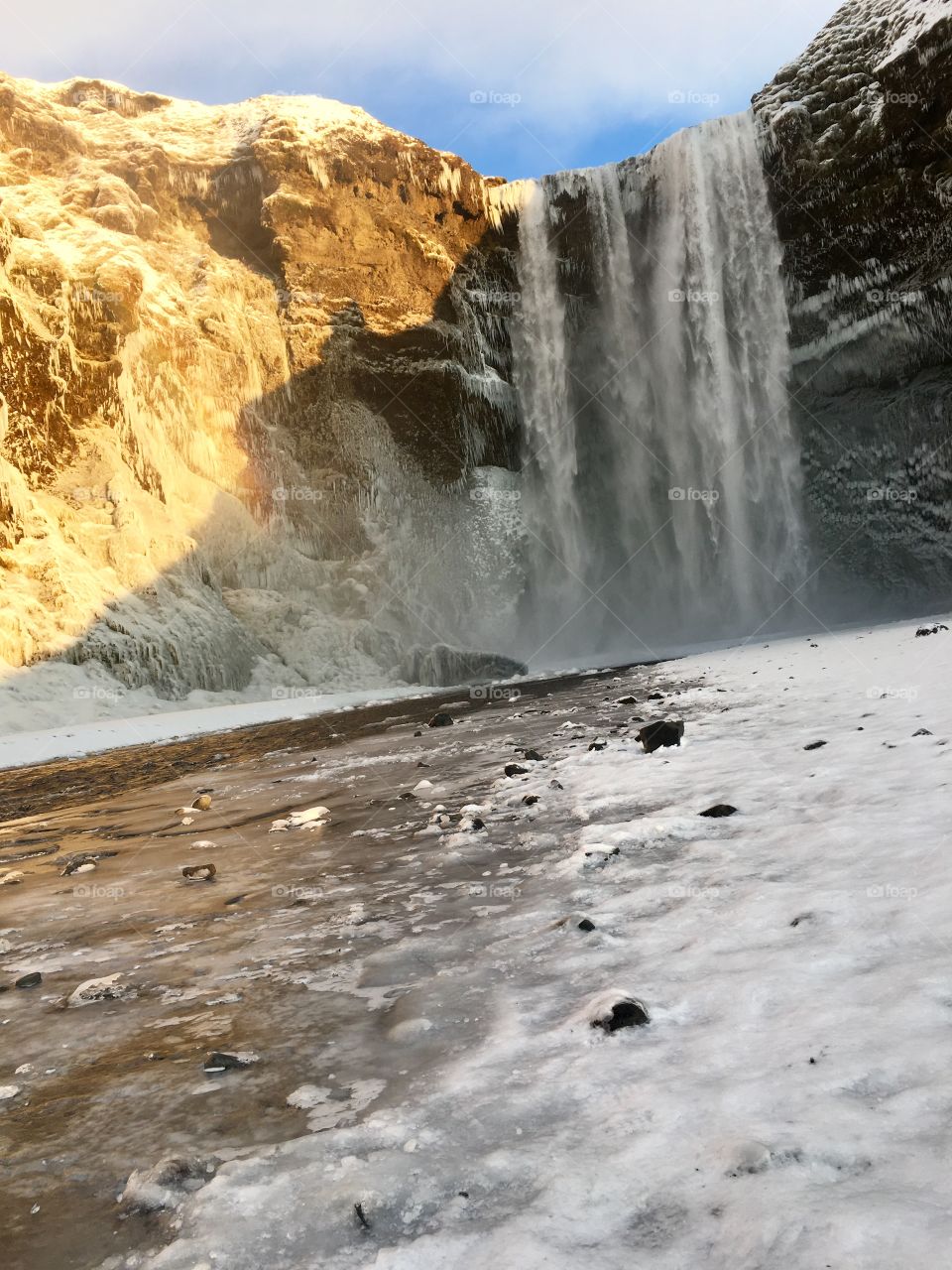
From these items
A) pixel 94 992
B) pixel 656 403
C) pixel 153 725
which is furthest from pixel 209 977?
pixel 656 403

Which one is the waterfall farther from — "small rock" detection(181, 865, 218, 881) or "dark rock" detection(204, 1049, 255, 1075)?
"dark rock" detection(204, 1049, 255, 1075)

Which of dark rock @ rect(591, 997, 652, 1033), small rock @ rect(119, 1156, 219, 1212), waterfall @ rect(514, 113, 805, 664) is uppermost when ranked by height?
waterfall @ rect(514, 113, 805, 664)

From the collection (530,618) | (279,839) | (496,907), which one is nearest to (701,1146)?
(496,907)

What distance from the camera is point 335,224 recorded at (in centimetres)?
2906

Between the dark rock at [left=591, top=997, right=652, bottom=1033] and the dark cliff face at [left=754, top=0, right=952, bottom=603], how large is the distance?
2880cm

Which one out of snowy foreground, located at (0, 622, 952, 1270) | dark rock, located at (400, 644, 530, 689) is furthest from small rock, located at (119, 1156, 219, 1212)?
dark rock, located at (400, 644, 530, 689)

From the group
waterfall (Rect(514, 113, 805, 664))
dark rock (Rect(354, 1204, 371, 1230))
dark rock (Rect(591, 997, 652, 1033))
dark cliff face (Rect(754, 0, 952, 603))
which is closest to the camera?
dark rock (Rect(354, 1204, 371, 1230))

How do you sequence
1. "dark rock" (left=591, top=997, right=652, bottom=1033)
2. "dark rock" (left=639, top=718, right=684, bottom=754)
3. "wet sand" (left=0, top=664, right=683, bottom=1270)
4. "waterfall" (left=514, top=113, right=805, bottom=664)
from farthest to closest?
1. "waterfall" (left=514, top=113, right=805, bottom=664)
2. "dark rock" (left=639, top=718, right=684, bottom=754)
3. "dark rock" (left=591, top=997, right=652, bottom=1033)
4. "wet sand" (left=0, top=664, right=683, bottom=1270)

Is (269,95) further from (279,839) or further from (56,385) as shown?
(279,839)

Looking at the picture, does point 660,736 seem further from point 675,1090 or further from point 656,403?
point 656,403

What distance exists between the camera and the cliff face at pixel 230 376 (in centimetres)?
2145

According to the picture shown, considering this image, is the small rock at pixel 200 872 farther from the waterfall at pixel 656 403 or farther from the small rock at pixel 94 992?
the waterfall at pixel 656 403

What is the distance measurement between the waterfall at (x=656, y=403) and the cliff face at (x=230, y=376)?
2.28 meters

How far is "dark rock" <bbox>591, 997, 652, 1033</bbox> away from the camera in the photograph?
83.1 inches
